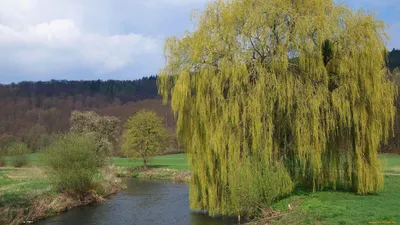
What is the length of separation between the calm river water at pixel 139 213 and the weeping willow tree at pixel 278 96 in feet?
7.20

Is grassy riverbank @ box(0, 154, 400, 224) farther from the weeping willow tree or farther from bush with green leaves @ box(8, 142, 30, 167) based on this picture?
bush with green leaves @ box(8, 142, 30, 167)

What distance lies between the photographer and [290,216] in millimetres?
15141

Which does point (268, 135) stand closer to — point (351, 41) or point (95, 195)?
point (351, 41)

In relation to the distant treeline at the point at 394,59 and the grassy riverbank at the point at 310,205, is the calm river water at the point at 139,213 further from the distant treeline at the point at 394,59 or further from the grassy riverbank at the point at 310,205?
the distant treeline at the point at 394,59

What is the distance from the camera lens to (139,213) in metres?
23.6

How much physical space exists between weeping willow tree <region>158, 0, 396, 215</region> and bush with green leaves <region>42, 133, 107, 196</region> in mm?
11391

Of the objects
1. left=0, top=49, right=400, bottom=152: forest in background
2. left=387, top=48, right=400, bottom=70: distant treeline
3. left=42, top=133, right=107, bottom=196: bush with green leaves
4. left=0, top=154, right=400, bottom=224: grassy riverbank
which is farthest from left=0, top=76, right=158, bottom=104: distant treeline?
left=0, top=154, right=400, bottom=224: grassy riverbank

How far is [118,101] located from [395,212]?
407 ft

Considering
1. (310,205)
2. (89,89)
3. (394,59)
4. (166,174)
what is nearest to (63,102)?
(89,89)

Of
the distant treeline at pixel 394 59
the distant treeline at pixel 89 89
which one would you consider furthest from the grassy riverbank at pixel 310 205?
the distant treeline at pixel 89 89

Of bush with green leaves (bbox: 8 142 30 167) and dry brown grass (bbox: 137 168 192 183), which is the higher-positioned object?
bush with green leaves (bbox: 8 142 30 167)

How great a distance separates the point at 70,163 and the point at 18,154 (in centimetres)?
3046

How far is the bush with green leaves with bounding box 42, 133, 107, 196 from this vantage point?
26906mm

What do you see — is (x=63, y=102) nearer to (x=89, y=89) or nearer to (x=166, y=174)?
(x=89, y=89)
